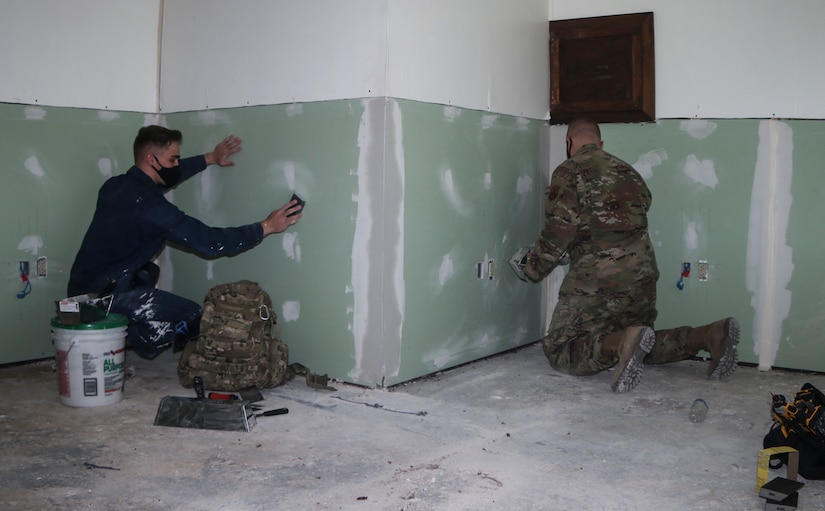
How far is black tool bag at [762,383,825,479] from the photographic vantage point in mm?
2896

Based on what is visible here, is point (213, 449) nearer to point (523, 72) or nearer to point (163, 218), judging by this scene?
point (163, 218)

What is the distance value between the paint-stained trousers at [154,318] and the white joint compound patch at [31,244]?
0.62m

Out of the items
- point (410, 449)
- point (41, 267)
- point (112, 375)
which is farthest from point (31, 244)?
point (410, 449)

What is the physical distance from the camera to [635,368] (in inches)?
160

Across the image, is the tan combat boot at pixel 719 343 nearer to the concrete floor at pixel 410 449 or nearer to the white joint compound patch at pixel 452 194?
the concrete floor at pixel 410 449

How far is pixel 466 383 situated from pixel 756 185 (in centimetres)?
207

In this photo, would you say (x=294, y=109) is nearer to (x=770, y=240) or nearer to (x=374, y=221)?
(x=374, y=221)

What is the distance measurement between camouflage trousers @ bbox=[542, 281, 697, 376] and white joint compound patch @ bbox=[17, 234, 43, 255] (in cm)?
292

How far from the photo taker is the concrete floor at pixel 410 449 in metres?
2.72

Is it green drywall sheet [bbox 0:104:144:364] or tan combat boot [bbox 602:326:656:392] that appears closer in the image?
tan combat boot [bbox 602:326:656:392]

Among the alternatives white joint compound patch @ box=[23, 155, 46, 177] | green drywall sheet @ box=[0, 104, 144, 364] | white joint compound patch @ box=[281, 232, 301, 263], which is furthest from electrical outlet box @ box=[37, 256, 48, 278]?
white joint compound patch @ box=[281, 232, 301, 263]

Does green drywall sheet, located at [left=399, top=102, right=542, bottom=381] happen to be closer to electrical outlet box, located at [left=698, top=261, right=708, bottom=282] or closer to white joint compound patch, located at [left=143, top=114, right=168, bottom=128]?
electrical outlet box, located at [left=698, top=261, right=708, bottom=282]

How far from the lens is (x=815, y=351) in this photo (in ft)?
14.9

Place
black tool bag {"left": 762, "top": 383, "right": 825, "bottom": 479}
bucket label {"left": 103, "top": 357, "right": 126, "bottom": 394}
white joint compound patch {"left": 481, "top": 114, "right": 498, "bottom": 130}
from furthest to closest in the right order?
white joint compound patch {"left": 481, "top": 114, "right": 498, "bottom": 130} → bucket label {"left": 103, "top": 357, "right": 126, "bottom": 394} → black tool bag {"left": 762, "top": 383, "right": 825, "bottom": 479}
